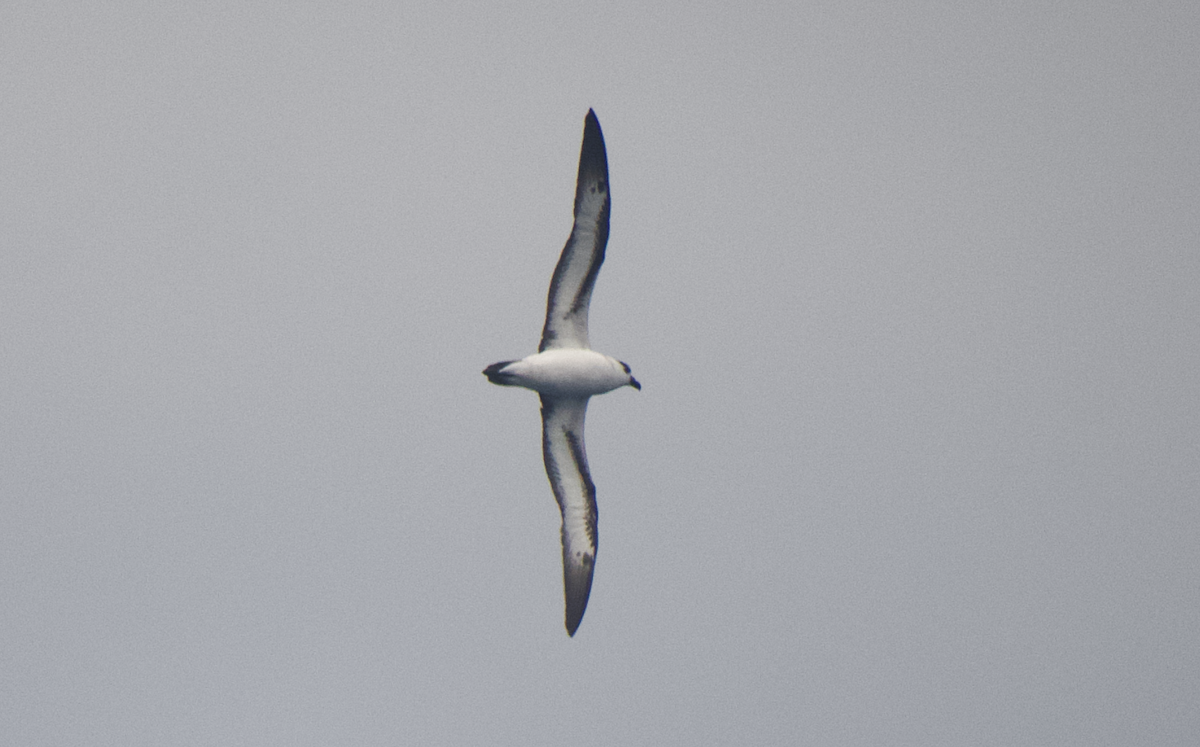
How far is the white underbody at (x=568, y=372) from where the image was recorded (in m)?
22.1

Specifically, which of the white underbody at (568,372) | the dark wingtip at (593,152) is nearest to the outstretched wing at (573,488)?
the white underbody at (568,372)

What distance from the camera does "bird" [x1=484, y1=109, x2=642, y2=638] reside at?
21.4 m

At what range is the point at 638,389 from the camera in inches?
944

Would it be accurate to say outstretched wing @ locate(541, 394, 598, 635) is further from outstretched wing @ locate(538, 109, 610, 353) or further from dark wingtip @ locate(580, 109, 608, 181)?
dark wingtip @ locate(580, 109, 608, 181)

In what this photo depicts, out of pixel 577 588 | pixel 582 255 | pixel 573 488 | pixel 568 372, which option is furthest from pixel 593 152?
pixel 577 588

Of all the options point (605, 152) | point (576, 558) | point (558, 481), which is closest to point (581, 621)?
point (576, 558)

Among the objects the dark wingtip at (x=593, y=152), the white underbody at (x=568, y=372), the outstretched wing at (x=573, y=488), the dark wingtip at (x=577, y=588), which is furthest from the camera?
the outstretched wing at (x=573, y=488)

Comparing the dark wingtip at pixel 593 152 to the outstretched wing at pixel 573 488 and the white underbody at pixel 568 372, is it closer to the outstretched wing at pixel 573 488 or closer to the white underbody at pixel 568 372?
the white underbody at pixel 568 372

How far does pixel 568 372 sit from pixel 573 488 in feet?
10.8

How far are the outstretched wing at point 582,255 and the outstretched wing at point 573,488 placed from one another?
198cm

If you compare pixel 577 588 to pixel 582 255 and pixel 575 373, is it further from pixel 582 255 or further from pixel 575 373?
pixel 582 255

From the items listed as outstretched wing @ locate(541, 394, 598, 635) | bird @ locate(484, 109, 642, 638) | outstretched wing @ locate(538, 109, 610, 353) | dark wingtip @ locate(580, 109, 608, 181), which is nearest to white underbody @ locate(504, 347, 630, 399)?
bird @ locate(484, 109, 642, 638)

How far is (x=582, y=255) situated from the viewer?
21.9 meters

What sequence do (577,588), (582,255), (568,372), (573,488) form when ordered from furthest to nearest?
(573,488) < (577,588) < (568,372) < (582,255)
